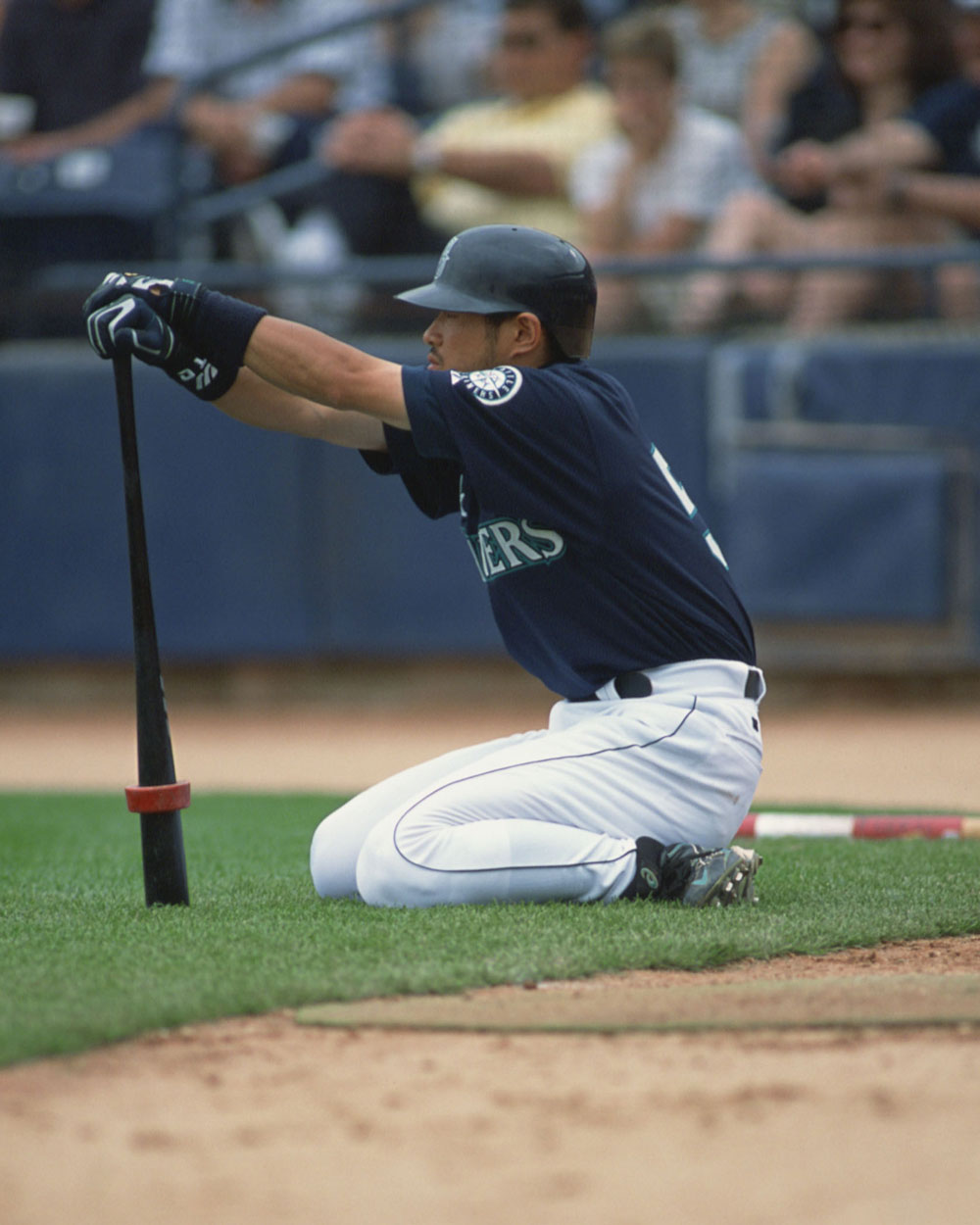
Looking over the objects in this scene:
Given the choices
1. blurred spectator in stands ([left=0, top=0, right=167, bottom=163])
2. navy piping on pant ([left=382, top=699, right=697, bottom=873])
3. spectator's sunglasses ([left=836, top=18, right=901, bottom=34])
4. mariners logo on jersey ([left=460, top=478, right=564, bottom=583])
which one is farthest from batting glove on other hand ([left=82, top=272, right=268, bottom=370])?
blurred spectator in stands ([left=0, top=0, right=167, bottom=163])

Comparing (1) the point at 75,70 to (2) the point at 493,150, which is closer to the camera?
(2) the point at 493,150

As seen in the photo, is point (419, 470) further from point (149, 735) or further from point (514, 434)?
point (149, 735)

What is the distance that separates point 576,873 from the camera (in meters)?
3.13

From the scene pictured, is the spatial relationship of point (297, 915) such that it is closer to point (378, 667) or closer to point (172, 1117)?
point (172, 1117)

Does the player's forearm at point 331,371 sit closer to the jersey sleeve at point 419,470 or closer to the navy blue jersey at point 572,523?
the navy blue jersey at point 572,523

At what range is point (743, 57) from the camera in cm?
827

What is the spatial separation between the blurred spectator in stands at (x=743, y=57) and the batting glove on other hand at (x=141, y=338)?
5600mm

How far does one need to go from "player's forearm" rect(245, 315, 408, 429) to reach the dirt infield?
1121 mm

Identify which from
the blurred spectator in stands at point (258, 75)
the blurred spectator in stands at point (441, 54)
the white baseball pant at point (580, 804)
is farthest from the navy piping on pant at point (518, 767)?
the blurred spectator in stands at point (258, 75)

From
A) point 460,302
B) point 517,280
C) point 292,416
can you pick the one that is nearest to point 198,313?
point 292,416

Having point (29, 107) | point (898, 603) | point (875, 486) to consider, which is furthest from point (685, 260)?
point (29, 107)

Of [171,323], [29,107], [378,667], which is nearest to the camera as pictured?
[171,323]

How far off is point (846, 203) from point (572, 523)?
502 cm

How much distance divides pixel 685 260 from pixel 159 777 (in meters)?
4.91
